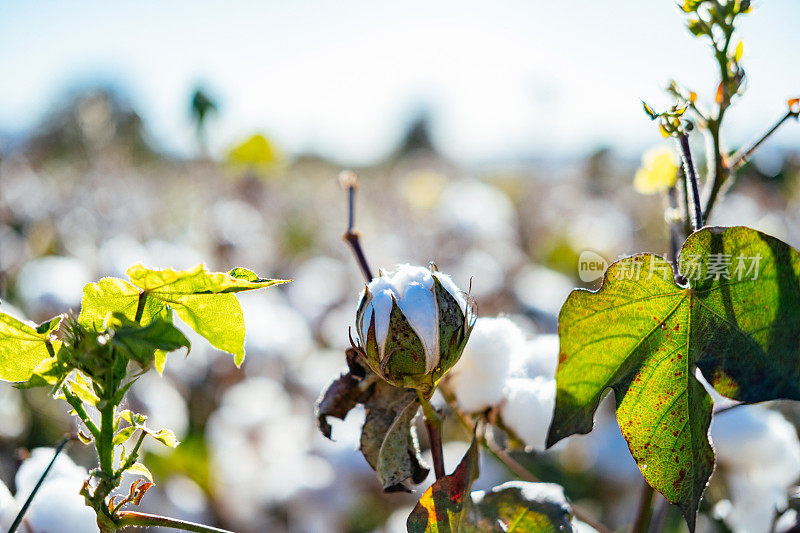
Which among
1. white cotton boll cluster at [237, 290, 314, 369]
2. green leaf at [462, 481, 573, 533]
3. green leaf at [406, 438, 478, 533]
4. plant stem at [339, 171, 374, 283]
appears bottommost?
white cotton boll cluster at [237, 290, 314, 369]

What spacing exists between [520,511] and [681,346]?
0.14 m

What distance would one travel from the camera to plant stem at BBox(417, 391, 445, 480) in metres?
0.39

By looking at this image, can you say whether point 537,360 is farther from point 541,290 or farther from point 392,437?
point 541,290

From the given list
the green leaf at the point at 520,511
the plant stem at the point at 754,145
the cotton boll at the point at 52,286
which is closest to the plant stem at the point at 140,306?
the green leaf at the point at 520,511

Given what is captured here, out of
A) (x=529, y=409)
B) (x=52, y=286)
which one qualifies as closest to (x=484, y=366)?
(x=529, y=409)

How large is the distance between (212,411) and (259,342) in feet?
0.73

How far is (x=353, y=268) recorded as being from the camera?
93.8 inches

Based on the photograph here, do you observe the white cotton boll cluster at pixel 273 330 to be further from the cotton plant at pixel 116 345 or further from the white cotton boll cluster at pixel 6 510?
the cotton plant at pixel 116 345

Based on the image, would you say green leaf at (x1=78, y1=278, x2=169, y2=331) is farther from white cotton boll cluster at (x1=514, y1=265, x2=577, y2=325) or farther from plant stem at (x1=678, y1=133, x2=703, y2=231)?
white cotton boll cluster at (x1=514, y1=265, x2=577, y2=325)

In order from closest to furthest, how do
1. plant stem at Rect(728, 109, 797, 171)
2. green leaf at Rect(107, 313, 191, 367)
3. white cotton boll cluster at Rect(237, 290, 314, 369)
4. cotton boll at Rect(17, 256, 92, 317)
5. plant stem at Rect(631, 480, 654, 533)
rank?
1. green leaf at Rect(107, 313, 191, 367)
2. plant stem at Rect(728, 109, 797, 171)
3. plant stem at Rect(631, 480, 654, 533)
4. cotton boll at Rect(17, 256, 92, 317)
5. white cotton boll cluster at Rect(237, 290, 314, 369)

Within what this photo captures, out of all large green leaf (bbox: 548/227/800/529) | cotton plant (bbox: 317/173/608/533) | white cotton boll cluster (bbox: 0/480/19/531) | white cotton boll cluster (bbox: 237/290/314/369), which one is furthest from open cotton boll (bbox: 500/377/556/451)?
white cotton boll cluster (bbox: 237/290/314/369)

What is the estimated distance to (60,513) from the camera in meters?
0.46

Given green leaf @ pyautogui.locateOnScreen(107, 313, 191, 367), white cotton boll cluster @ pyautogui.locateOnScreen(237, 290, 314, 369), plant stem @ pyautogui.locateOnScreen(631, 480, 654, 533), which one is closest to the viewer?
green leaf @ pyautogui.locateOnScreen(107, 313, 191, 367)

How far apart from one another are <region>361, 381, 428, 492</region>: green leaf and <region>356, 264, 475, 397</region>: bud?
40 millimetres
